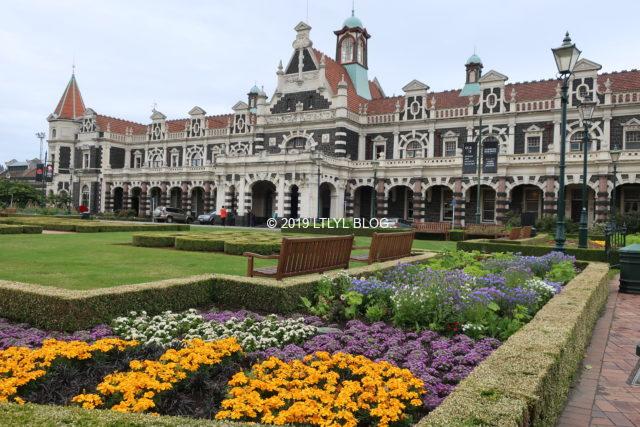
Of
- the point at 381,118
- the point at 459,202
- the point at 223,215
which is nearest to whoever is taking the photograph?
the point at 459,202

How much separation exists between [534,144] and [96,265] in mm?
38213

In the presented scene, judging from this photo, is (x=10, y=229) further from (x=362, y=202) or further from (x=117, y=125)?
(x=117, y=125)

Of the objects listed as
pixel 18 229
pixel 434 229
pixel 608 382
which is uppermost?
pixel 434 229

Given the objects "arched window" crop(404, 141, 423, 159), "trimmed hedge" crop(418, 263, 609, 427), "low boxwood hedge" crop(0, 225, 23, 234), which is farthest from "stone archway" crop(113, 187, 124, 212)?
"trimmed hedge" crop(418, 263, 609, 427)

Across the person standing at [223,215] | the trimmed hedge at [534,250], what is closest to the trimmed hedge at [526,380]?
the trimmed hedge at [534,250]

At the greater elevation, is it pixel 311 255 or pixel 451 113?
pixel 451 113

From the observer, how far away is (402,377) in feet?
15.4

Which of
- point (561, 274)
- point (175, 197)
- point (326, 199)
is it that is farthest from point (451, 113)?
point (561, 274)

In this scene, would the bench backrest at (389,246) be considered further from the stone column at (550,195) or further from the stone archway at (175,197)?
the stone archway at (175,197)

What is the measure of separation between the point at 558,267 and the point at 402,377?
8.85 metres

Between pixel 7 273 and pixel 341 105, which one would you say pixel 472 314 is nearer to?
pixel 7 273

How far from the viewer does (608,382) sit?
19.1ft

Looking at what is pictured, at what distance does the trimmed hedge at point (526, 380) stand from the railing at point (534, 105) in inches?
1504

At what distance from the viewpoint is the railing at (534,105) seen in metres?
41.0
